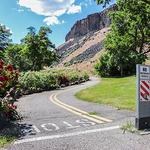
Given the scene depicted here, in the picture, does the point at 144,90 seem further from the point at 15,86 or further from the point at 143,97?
the point at 15,86

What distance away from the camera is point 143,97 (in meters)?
10.2

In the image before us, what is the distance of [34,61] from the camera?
272 feet

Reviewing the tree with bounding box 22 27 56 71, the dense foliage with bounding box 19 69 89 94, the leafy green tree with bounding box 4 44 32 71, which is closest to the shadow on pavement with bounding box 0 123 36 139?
the dense foliage with bounding box 19 69 89 94

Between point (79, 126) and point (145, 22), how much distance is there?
106 feet

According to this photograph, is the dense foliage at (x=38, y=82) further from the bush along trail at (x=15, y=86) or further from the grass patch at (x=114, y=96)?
the grass patch at (x=114, y=96)

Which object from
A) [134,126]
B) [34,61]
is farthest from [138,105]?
[34,61]

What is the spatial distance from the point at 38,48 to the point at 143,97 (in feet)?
238

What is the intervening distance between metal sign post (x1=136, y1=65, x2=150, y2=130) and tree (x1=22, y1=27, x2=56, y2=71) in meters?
70.1

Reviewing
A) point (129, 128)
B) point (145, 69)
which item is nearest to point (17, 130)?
point (129, 128)

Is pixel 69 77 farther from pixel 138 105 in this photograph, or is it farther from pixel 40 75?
pixel 138 105

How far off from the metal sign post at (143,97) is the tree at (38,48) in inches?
2761

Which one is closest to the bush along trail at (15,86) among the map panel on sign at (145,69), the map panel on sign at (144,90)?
the map panel on sign at (144,90)

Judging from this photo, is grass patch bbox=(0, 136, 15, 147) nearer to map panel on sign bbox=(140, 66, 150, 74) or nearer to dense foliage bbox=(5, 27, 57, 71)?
map panel on sign bbox=(140, 66, 150, 74)

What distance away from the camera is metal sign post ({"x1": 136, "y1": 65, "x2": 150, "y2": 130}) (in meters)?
10.0
